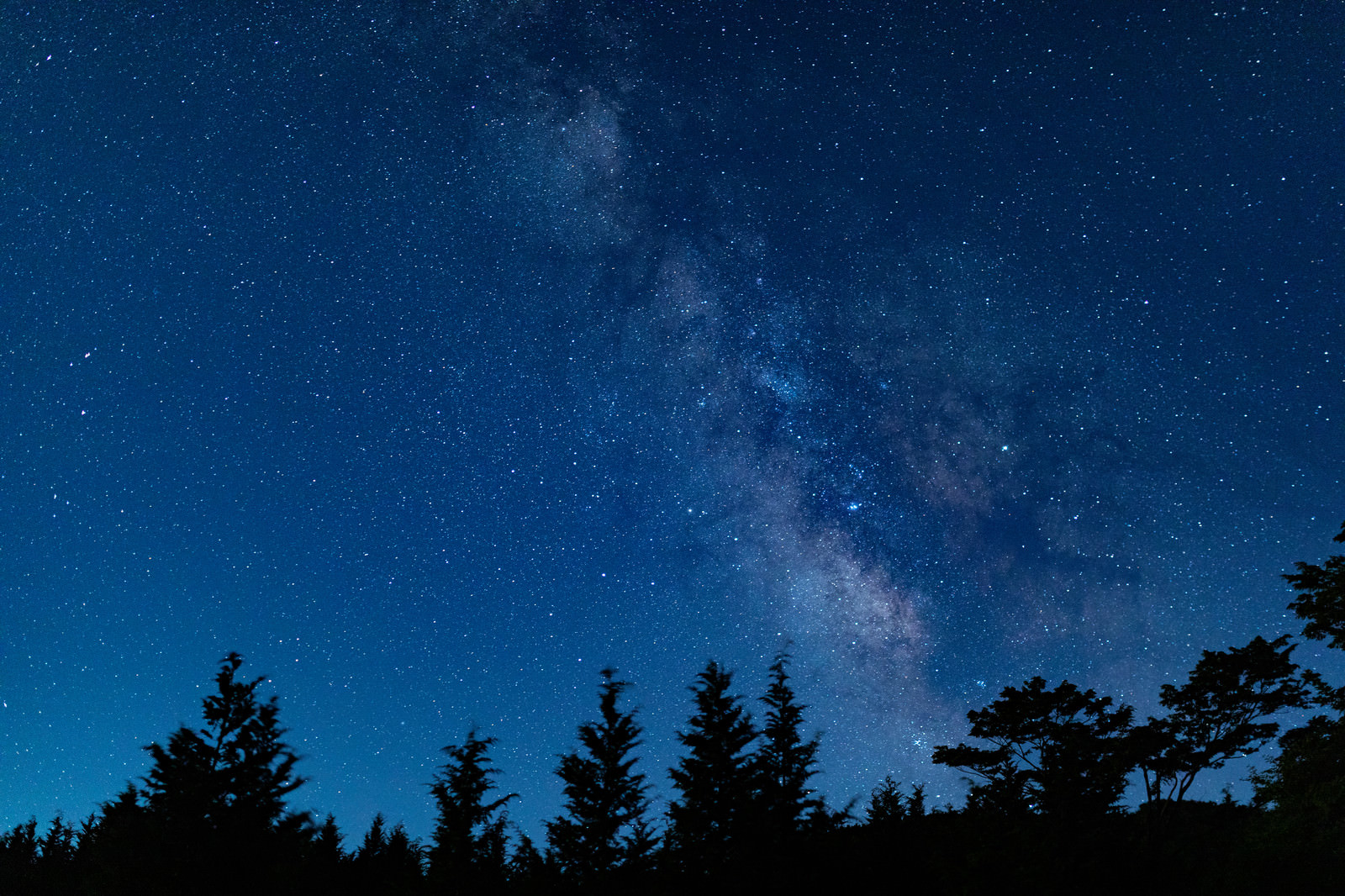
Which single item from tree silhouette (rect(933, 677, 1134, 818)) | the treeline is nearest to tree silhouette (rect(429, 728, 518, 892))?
the treeline

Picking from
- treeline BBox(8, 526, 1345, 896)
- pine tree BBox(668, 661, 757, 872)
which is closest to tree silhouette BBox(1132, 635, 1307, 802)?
treeline BBox(8, 526, 1345, 896)

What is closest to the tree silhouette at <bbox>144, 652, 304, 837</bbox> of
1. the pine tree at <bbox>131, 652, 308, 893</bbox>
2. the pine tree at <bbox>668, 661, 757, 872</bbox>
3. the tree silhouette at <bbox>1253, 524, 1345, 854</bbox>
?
the pine tree at <bbox>131, 652, 308, 893</bbox>

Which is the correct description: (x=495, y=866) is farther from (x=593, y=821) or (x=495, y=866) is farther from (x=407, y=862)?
(x=407, y=862)

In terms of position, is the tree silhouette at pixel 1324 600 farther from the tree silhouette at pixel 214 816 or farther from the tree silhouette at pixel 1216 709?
the tree silhouette at pixel 214 816

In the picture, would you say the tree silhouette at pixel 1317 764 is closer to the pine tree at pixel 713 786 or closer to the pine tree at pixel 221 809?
the pine tree at pixel 713 786

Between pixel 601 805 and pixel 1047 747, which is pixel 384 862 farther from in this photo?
pixel 1047 747

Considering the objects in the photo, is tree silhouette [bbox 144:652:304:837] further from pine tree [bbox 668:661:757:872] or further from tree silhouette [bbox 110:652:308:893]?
pine tree [bbox 668:661:757:872]

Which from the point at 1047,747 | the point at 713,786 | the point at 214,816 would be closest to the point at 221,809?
the point at 214,816

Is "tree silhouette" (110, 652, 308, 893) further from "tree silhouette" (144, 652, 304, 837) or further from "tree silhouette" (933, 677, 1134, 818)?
"tree silhouette" (933, 677, 1134, 818)

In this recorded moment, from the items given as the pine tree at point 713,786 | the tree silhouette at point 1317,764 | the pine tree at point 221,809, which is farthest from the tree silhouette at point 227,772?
the tree silhouette at point 1317,764

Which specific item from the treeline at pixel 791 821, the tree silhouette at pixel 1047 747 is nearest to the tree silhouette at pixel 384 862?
the treeline at pixel 791 821

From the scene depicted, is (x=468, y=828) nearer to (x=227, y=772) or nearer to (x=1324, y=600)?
(x=227, y=772)

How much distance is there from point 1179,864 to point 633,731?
23.0m

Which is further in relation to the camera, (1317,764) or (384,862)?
(384,862)
